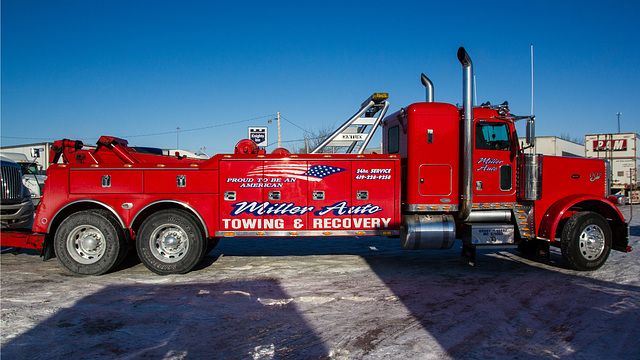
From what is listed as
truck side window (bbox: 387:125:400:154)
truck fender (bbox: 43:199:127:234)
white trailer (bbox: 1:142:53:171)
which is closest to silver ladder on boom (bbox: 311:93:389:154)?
truck side window (bbox: 387:125:400:154)

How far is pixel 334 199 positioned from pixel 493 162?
3044 mm

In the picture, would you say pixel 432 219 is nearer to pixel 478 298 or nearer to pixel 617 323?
pixel 478 298

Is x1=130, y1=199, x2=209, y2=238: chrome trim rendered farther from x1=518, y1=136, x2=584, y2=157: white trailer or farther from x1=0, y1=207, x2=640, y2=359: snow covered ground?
x1=518, y1=136, x2=584, y2=157: white trailer

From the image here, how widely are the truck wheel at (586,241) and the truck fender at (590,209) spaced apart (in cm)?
24

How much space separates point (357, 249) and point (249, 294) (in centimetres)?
404

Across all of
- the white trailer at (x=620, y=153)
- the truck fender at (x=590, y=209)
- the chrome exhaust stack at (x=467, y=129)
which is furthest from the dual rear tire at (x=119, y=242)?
the white trailer at (x=620, y=153)

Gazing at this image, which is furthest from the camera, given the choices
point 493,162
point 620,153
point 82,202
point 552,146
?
point 552,146

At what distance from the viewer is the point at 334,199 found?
6965 mm

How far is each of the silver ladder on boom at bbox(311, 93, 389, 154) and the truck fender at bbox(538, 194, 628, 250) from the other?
12.4 feet

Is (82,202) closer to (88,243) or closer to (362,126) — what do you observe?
Result: (88,243)

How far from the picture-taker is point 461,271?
724 centimetres

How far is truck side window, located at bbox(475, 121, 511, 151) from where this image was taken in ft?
23.6

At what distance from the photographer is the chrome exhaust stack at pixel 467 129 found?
6934 millimetres

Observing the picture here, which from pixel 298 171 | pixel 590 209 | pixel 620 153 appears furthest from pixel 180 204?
pixel 620 153
